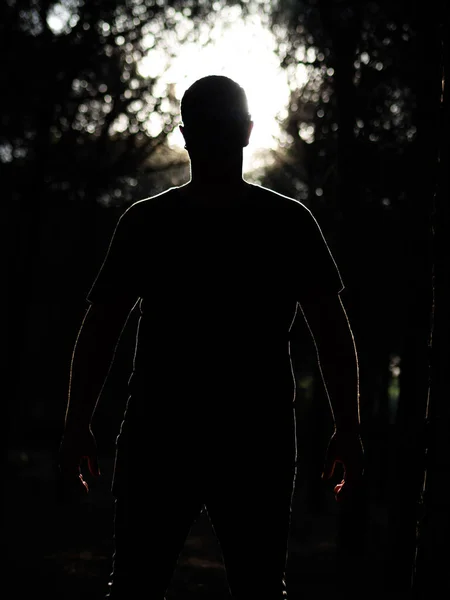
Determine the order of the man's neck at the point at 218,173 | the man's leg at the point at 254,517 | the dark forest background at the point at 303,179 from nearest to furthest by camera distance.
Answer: the man's leg at the point at 254,517 < the man's neck at the point at 218,173 < the dark forest background at the point at 303,179

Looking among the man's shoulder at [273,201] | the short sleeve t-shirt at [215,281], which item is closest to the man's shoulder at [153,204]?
the short sleeve t-shirt at [215,281]

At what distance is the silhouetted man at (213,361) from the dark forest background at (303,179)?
440cm

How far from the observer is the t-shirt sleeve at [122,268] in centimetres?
331

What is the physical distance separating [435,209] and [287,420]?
1792 mm

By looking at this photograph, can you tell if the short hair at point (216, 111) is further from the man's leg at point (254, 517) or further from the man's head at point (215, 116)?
the man's leg at point (254, 517)

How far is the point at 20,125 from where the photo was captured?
1647 cm

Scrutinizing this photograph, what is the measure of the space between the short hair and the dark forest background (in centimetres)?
448

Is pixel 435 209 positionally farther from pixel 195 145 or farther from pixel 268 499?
pixel 268 499

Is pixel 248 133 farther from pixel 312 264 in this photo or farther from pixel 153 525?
pixel 153 525

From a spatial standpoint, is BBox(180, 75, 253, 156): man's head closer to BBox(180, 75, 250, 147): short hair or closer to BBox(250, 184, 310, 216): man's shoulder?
BBox(180, 75, 250, 147): short hair

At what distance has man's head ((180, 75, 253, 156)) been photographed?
3184 mm

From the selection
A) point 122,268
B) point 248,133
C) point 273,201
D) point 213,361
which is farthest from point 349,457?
point 248,133

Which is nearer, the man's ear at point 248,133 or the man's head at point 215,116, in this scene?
the man's head at point 215,116

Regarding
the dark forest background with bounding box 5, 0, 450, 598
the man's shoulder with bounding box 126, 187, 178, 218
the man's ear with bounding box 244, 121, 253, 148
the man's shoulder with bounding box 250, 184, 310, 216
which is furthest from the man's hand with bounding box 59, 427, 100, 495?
the dark forest background with bounding box 5, 0, 450, 598
